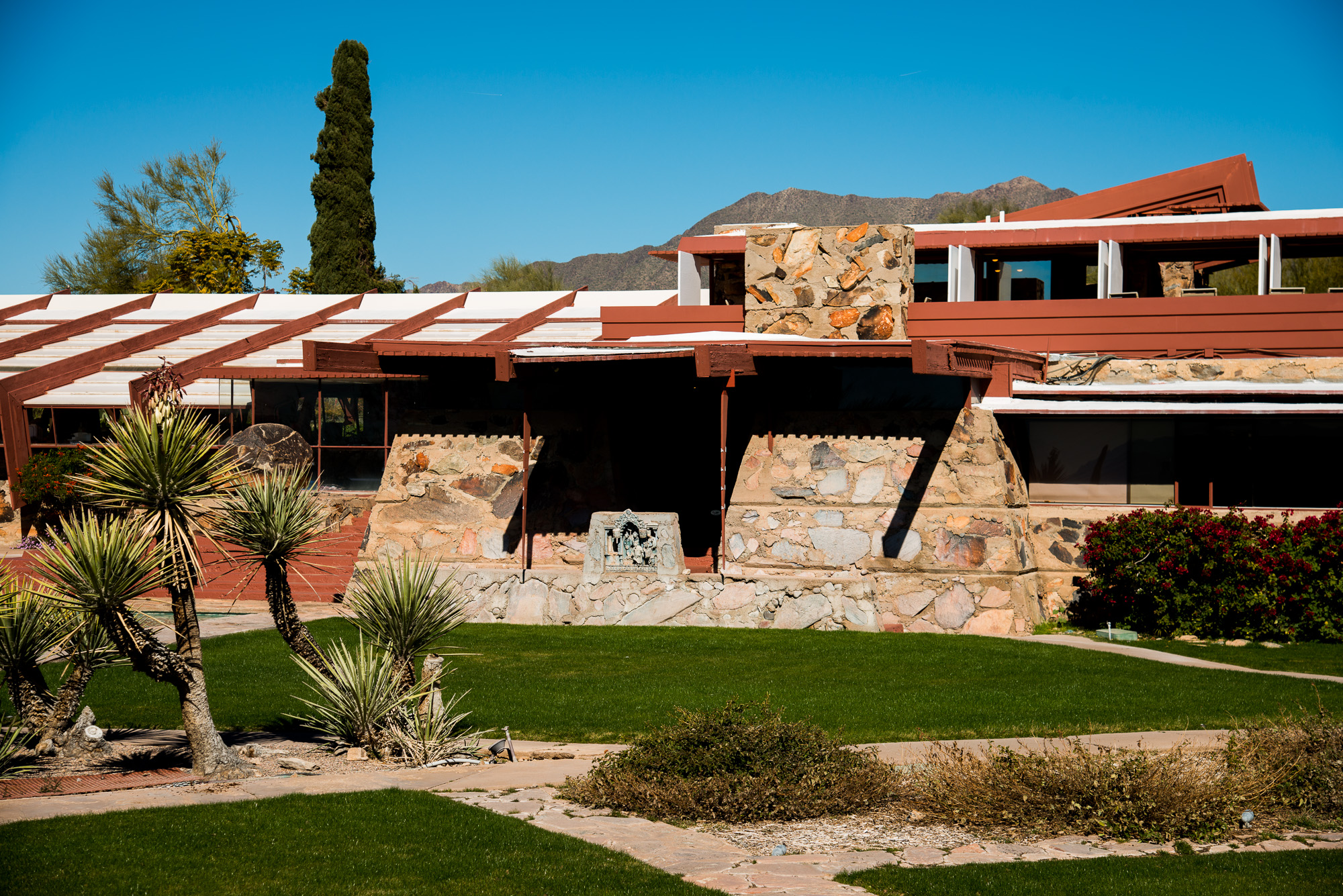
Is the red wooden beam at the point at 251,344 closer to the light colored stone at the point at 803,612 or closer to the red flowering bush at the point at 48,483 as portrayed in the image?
the red flowering bush at the point at 48,483

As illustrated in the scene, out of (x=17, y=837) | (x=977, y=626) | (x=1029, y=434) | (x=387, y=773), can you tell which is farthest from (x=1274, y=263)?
(x=17, y=837)

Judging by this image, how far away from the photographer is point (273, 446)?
23.7 m

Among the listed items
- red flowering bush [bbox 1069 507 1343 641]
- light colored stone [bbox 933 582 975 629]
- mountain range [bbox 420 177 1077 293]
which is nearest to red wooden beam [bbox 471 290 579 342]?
light colored stone [bbox 933 582 975 629]

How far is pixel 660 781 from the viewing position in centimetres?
838

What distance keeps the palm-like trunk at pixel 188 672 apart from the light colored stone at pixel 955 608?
11.1m

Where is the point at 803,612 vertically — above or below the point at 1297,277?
below

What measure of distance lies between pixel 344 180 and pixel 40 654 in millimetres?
33549

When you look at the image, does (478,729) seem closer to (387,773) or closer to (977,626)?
(387,773)

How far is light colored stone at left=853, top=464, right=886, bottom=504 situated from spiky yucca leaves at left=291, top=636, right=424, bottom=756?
980 centimetres

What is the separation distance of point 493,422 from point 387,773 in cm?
1234

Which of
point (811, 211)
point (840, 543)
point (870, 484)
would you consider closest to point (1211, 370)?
point (870, 484)

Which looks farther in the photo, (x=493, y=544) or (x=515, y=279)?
(x=515, y=279)

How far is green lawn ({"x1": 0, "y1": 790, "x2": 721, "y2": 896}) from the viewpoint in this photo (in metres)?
6.42

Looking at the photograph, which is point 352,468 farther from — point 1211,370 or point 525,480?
point 1211,370
